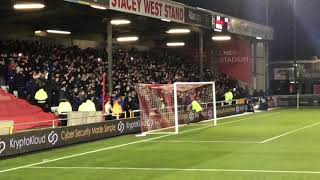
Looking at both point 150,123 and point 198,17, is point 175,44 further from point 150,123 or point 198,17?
point 150,123

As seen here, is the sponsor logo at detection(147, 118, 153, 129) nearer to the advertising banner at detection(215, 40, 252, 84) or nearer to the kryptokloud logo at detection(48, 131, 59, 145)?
the kryptokloud logo at detection(48, 131, 59, 145)

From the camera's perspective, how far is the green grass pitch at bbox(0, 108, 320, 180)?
46.9ft

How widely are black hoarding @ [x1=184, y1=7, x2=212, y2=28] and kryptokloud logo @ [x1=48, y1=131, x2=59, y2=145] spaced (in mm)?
13729

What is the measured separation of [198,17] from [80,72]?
7.59 metres

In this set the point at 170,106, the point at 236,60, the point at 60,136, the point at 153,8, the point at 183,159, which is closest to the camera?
the point at 183,159

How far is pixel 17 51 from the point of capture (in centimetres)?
3159

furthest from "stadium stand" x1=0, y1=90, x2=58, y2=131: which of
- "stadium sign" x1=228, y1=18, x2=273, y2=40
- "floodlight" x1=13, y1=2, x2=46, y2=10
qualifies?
"stadium sign" x1=228, y1=18, x2=273, y2=40

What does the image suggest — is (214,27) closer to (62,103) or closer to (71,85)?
(71,85)

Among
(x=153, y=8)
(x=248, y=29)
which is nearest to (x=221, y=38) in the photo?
(x=248, y=29)

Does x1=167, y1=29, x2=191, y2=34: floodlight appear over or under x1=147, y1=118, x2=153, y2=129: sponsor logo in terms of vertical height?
over

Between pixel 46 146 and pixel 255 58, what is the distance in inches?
1249

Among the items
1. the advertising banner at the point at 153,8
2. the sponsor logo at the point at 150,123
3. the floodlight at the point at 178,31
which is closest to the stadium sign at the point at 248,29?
the floodlight at the point at 178,31

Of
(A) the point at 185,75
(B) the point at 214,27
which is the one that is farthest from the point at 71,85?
(A) the point at 185,75

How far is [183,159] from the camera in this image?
17141 millimetres
